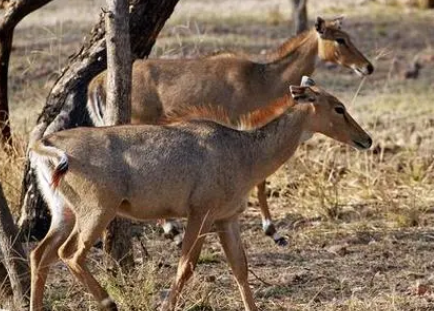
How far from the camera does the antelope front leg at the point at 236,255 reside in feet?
28.2

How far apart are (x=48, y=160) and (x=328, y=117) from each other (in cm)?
207

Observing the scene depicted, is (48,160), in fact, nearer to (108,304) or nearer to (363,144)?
(108,304)

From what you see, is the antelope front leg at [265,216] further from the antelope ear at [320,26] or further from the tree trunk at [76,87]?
the antelope ear at [320,26]

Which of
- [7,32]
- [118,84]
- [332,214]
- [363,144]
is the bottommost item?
[332,214]

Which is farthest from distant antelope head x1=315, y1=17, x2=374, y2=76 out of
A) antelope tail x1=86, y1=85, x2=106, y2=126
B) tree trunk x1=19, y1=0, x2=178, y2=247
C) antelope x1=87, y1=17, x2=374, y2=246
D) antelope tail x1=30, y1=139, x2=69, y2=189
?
antelope tail x1=30, y1=139, x2=69, y2=189

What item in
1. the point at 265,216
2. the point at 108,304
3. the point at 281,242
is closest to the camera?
the point at 108,304

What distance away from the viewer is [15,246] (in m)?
8.62

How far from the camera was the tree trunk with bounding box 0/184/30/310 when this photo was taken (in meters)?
8.47

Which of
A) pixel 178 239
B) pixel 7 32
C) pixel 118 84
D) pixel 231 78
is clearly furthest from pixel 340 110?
pixel 7 32

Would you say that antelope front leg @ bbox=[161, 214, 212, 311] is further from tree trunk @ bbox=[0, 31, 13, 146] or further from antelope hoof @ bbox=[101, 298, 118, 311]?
tree trunk @ bbox=[0, 31, 13, 146]

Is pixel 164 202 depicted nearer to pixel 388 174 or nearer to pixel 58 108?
pixel 58 108

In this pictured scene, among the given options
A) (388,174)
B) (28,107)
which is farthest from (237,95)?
(28,107)

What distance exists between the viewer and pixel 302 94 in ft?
30.2

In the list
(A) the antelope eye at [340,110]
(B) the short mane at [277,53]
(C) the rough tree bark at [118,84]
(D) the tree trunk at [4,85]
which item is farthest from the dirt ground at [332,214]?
(A) the antelope eye at [340,110]
